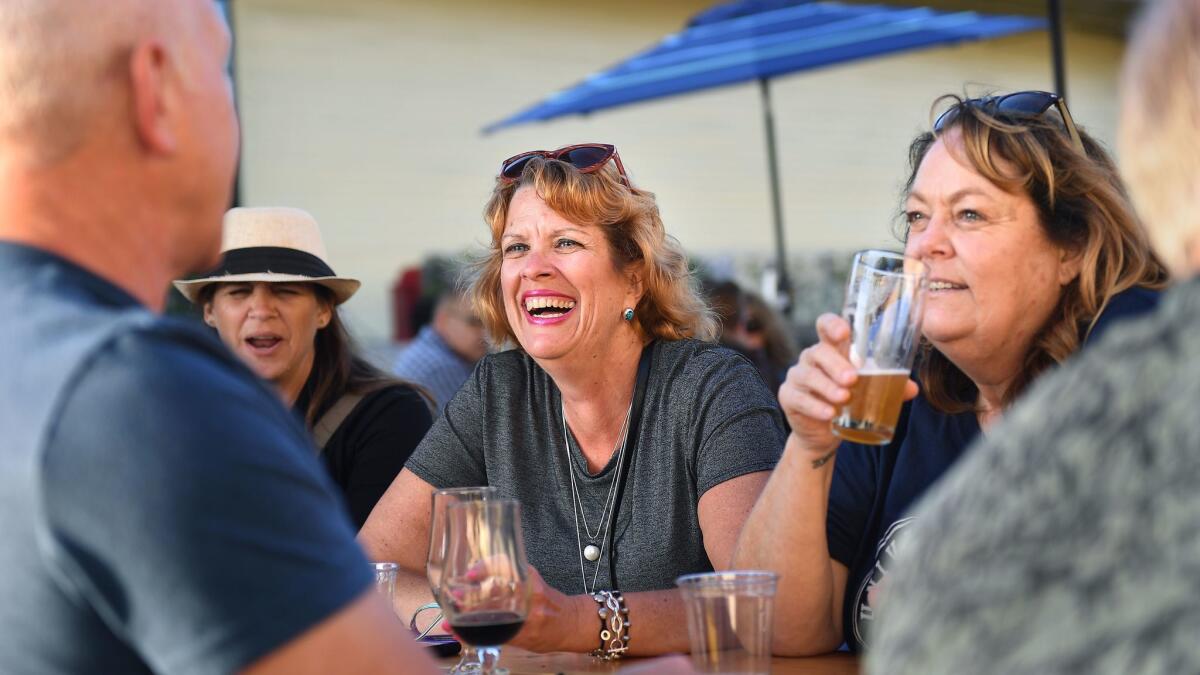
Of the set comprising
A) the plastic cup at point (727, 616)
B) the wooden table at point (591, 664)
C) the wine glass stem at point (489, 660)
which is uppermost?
the plastic cup at point (727, 616)

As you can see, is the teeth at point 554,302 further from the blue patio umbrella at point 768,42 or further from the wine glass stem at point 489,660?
the blue patio umbrella at point 768,42

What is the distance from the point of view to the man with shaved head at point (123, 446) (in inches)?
44.8

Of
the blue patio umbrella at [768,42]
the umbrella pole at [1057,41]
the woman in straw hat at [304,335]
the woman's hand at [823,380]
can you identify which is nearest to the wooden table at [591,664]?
the woman's hand at [823,380]

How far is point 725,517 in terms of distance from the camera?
286cm

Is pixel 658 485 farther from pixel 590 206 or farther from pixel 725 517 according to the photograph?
pixel 590 206

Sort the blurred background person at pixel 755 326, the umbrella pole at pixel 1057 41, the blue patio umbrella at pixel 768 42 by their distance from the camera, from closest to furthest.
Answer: the umbrella pole at pixel 1057 41 → the blurred background person at pixel 755 326 → the blue patio umbrella at pixel 768 42

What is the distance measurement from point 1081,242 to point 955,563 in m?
1.84

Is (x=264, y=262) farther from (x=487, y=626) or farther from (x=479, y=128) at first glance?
(x=479, y=128)

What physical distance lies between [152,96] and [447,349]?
223 inches

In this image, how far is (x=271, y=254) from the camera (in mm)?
4219

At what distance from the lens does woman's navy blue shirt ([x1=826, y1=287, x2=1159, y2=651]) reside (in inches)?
101

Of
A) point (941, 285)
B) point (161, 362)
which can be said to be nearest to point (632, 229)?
point (941, 285)

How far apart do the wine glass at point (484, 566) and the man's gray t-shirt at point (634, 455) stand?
101 cm

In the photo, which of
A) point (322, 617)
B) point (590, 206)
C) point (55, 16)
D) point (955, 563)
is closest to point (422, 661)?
point (322, 617)
